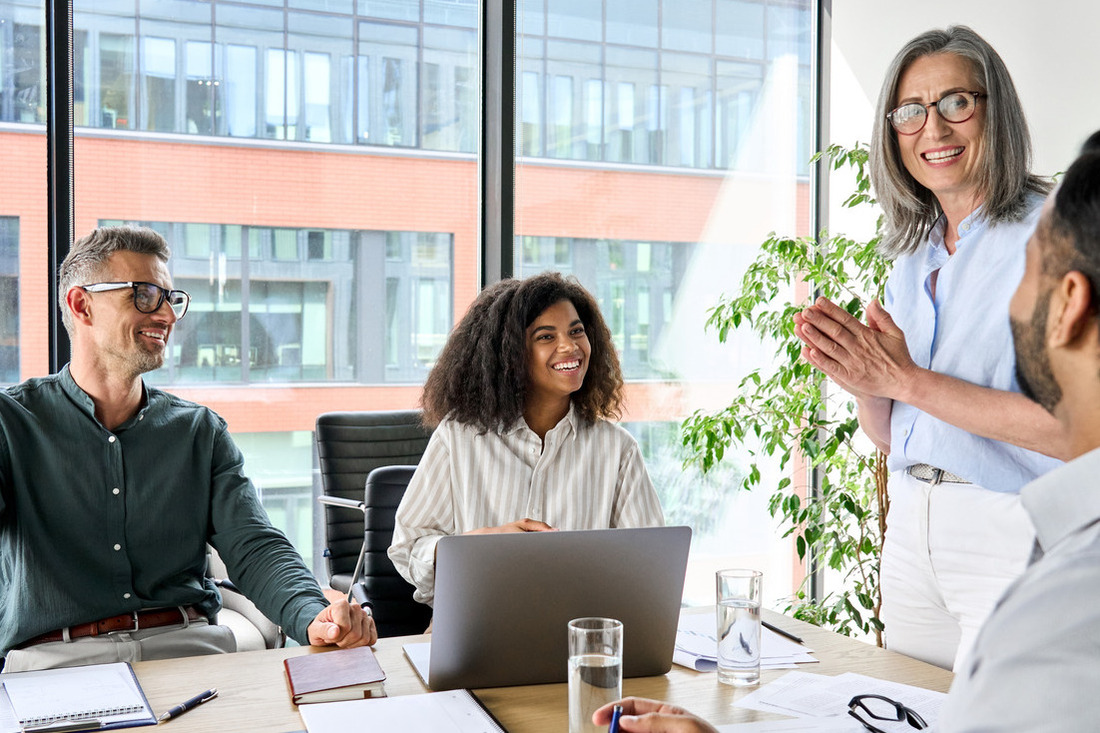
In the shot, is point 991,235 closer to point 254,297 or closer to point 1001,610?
point 1001,610

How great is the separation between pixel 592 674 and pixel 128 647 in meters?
1.29

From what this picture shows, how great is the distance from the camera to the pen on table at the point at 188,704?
1.38 metres

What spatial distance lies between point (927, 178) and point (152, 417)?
69.8 inches

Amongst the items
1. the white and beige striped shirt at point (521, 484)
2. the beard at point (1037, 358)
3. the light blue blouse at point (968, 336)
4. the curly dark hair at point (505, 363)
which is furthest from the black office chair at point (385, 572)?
the beard at point (1037, 358)

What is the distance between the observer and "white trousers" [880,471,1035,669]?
5.47 ft

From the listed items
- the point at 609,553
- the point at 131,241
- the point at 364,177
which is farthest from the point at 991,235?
the point at 364,177

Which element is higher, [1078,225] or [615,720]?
[1078,225]

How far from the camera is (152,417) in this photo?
2320 millimetres

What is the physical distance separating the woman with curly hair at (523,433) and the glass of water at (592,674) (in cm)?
82

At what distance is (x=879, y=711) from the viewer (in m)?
1.42

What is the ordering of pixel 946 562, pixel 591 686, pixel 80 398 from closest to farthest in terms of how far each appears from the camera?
pixel 591 686, pixel 946 562, pixel 80 398

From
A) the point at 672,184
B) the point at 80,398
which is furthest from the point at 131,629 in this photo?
the point at 672,184

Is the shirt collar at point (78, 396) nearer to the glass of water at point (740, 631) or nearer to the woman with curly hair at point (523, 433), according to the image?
the woman with curly hair at point (523, 433)

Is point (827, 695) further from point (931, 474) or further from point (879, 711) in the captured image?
point (931, 474)
